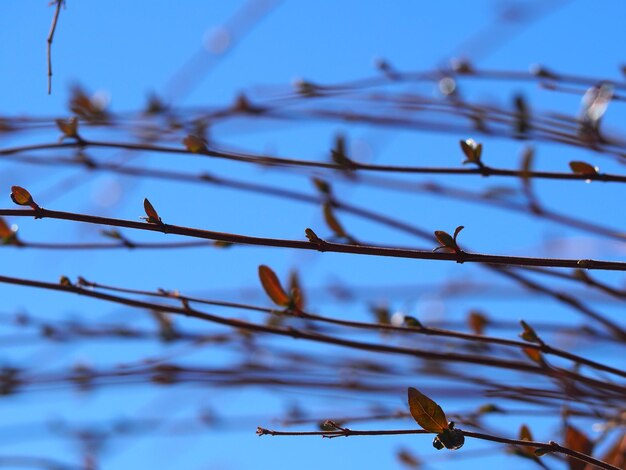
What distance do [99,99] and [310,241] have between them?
94 centimetres

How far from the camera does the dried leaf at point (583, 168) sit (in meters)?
0.93

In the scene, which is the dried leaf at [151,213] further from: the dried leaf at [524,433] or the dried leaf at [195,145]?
the dried leaf at [524,433]

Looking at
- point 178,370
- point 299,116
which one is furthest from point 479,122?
point 178,370

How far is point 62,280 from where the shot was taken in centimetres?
92

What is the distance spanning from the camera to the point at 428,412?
713 millimetres

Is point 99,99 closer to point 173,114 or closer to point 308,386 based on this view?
point 173,114

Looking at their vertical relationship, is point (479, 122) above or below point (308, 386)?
above

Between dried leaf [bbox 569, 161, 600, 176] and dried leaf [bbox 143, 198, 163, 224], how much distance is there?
0.46 m

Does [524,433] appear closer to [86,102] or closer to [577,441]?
[577,441]

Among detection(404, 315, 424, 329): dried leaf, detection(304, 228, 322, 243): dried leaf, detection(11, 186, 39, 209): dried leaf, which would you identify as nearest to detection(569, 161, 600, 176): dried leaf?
detection(404, 315, 424, 329): dried leaf

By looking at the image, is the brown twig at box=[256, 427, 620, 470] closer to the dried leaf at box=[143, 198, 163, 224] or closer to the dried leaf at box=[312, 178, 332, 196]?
the dried leaf at box=[143, 198, 163, 224]

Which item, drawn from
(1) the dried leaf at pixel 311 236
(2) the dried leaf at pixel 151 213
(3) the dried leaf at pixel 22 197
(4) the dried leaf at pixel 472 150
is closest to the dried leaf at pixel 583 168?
(4) the dried leaf at pixel 472 150

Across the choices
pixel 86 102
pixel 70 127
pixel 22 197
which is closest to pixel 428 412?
pixel 22 197

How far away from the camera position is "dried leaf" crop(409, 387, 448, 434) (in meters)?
0.71
